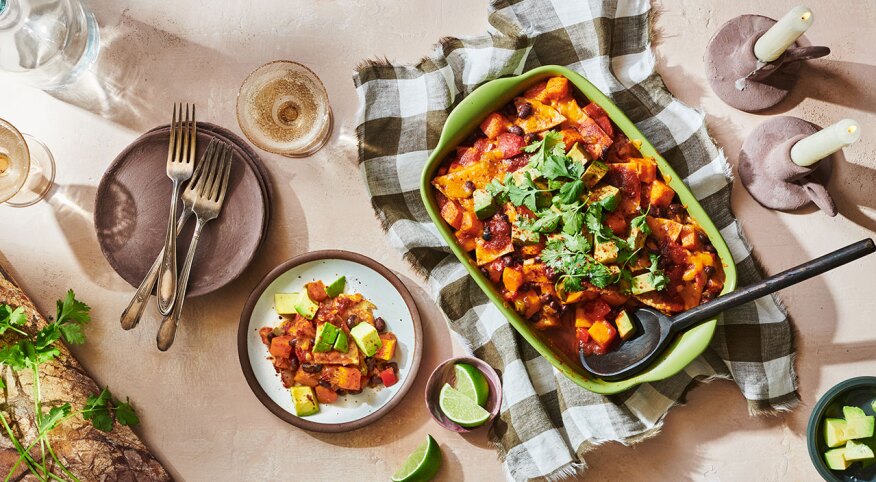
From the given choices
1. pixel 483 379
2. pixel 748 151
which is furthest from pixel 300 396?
pixel 748 151

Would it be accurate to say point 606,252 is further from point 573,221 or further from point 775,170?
point 775,170

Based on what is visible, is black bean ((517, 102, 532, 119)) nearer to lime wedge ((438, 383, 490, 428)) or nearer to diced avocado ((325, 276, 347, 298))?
diced avocado ((325, 276, 347, 298))

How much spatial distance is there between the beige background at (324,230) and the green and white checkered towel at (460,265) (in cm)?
13

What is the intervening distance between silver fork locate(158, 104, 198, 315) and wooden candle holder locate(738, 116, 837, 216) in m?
2.34

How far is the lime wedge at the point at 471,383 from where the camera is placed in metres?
2.78

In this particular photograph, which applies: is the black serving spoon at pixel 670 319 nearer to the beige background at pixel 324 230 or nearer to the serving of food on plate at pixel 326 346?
the beige background at pixel 324 230

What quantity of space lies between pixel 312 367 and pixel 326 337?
0.50 ft

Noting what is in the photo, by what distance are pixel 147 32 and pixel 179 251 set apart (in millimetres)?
1034

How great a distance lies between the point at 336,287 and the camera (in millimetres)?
2855

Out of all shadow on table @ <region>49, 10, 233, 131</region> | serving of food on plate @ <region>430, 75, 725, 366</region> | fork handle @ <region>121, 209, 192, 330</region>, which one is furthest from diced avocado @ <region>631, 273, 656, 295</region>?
shadow on table @ <region>49, 10, 233, 131</region>

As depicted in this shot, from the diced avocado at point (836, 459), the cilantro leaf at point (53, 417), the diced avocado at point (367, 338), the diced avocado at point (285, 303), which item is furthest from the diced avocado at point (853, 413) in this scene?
the cilantro leaf at point (53, 417)

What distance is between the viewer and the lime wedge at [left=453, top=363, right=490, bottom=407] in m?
2.78

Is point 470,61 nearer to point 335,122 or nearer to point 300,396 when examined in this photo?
point 335,122

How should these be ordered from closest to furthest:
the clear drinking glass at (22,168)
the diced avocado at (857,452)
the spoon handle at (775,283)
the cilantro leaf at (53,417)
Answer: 1. the spoon handle at (775,283)
2. the diced avocado at (857,452)
3. the cilantro leaf at (53,417)
4. the clear drinking glass at (22,168)
